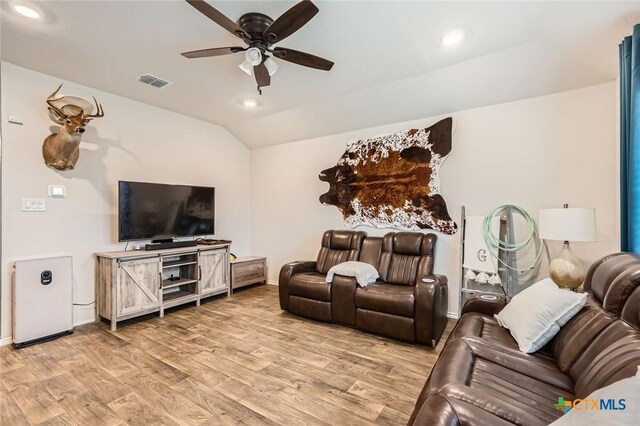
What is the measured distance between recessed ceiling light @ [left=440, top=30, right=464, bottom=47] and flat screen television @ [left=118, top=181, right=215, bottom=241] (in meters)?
3.60

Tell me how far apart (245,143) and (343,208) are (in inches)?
96.0

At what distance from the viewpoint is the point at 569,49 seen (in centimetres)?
248

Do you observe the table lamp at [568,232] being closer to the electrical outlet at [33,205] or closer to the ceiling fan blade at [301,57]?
the ceiling fan blade at [301,57]

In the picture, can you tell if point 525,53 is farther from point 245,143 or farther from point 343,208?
point 245,143

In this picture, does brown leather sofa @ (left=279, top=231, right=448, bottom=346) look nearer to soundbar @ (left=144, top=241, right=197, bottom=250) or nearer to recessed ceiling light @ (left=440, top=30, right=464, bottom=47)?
soundbar @ (left=144, top=241, right=197, bottom=250)

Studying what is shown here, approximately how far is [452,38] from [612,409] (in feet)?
8.85

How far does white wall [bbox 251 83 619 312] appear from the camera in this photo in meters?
2.72

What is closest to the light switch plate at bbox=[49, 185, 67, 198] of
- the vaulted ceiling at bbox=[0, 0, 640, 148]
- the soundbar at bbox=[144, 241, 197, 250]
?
the soundbar at bbox=[144, 241, 197, 250]

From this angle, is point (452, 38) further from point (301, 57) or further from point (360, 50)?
point (301, 57)

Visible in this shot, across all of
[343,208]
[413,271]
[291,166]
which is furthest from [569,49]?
[291,166]

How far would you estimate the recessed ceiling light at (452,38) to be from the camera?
2.40 metres

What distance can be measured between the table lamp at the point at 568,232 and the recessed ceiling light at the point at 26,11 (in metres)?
4.46

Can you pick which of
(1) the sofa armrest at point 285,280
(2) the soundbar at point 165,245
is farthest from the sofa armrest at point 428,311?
(2) the soundbar at point 165,245

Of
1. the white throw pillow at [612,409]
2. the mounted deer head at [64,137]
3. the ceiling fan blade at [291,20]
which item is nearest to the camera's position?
the white throw pillow at [612,409]
